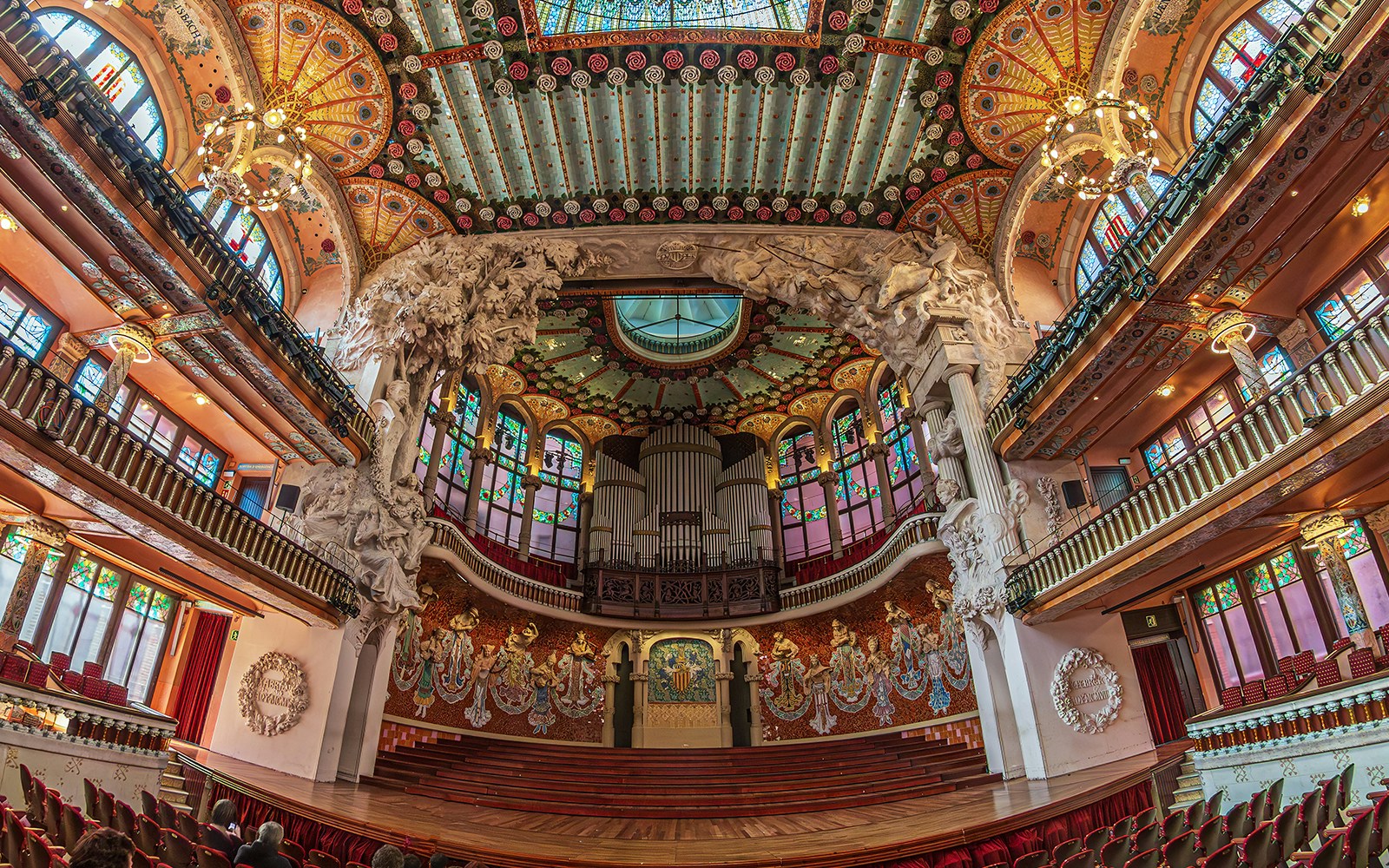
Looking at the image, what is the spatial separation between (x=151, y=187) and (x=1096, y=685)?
1559 cm

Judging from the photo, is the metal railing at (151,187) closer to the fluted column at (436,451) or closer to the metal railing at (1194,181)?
the fluted column at (436,451)

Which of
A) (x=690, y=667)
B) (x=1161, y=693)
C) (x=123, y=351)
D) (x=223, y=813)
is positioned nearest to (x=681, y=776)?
(x=690, y=667)

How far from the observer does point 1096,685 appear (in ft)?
39.7

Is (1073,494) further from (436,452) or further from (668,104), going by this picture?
(436,452)

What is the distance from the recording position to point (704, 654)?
20.4 meters

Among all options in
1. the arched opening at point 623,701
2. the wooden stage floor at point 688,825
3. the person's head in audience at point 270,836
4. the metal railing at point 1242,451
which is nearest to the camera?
the person's head in audience at point 270,836

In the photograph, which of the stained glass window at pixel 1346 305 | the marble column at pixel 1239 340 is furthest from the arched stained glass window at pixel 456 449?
the stained glass window at pixel 1346 305

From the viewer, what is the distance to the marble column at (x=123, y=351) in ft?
33.7

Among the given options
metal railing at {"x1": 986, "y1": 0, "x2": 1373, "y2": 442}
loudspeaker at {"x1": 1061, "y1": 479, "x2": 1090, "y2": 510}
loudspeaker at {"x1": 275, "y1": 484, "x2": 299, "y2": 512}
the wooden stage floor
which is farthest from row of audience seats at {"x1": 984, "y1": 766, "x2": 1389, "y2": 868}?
loudspeaker at {"x1": 275, "y1": 484, "x2": 299, "y2": 512}

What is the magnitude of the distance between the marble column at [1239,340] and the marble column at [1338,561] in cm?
190

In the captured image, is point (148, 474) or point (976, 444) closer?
point (148, 474)

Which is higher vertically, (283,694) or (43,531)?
(43,531)

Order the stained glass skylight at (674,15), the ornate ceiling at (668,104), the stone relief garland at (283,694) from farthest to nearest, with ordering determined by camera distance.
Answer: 1. the stained glass skylight at (674,15)
2. the ornate ceiling at (668,104)
3. the stone relief garland at (283,694)

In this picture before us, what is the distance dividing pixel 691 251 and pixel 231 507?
10.9 m
